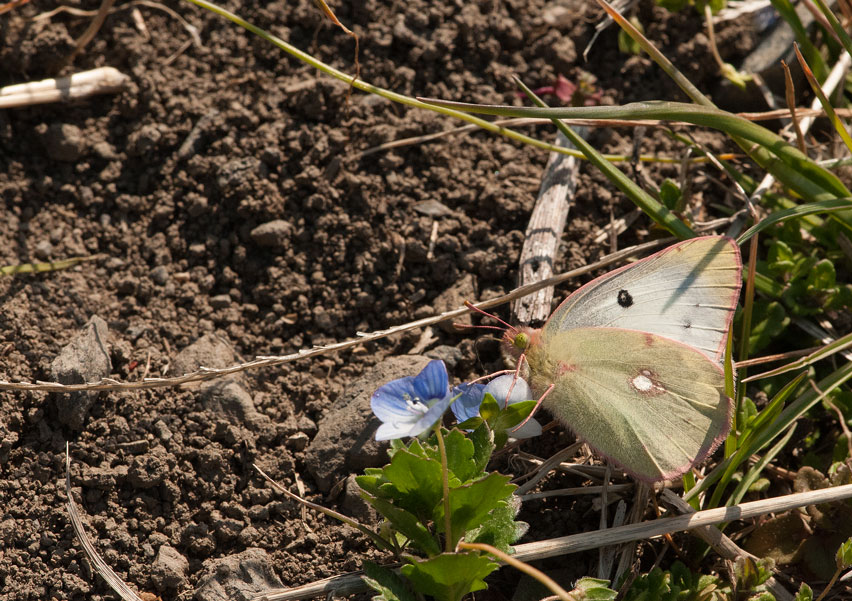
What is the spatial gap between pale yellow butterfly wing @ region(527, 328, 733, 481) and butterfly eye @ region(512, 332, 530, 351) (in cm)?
3

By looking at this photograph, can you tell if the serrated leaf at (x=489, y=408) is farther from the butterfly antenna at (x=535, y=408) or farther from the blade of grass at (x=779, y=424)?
the blade of grass at (x=779, y=424)

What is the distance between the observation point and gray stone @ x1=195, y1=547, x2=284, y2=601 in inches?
104

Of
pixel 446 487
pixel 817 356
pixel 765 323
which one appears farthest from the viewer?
pixel 765 323

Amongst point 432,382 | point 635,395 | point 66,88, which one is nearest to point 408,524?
point 432,382

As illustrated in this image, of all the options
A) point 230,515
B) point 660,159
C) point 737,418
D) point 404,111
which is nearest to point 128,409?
point 230,515

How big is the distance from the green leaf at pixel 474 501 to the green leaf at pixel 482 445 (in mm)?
148

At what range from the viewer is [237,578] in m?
2.69

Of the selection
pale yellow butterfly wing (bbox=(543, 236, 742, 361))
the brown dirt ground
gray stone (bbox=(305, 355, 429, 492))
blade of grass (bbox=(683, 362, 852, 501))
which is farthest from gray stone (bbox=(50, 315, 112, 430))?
blade of grass (bbox=(683, 362, 852, 501))

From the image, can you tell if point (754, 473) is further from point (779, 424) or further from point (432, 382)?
point (432, 382)

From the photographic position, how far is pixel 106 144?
12.2ft

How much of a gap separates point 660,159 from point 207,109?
7.20ft

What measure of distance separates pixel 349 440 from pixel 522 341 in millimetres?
788

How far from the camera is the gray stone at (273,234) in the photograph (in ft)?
11.5

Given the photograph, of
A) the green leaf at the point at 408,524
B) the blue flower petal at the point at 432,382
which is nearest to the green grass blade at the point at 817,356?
the blue flower petal at the point at 432,382
